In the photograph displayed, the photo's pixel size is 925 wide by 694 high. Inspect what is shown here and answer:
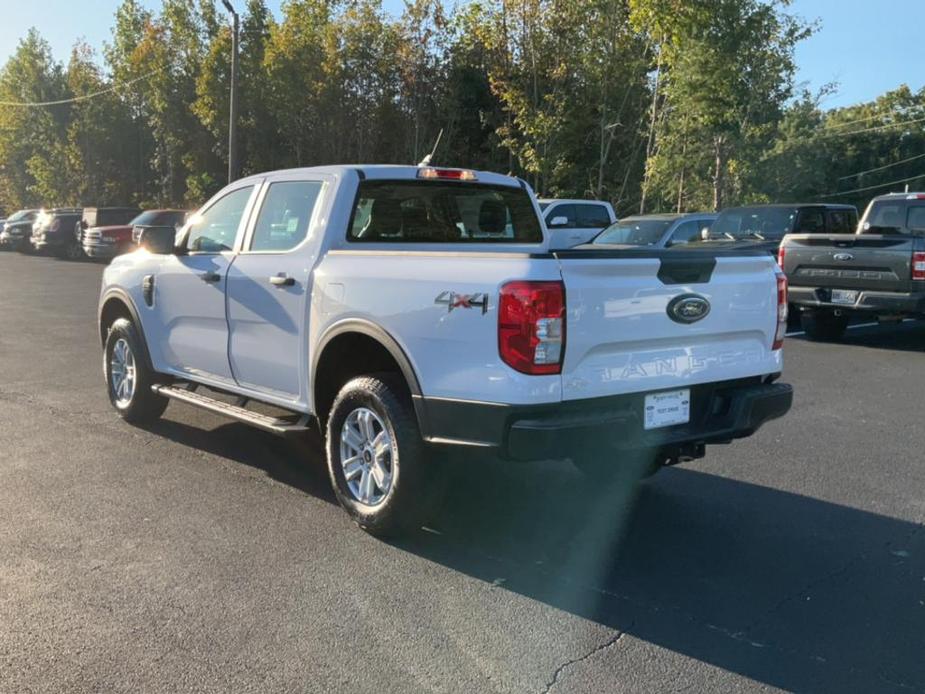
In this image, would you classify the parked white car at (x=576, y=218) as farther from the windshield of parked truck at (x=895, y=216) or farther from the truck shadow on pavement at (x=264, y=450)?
the truck shadow on pavement at (x=264, y=450)

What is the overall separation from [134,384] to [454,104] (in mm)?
23887

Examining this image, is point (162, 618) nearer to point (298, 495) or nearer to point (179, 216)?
point (298, 495)

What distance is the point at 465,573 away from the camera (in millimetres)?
4059

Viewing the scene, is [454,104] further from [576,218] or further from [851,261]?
[851,261]

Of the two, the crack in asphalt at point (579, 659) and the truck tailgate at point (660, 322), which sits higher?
the truck tailgate at point (660, 322)

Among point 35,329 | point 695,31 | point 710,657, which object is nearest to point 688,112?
point 695,31

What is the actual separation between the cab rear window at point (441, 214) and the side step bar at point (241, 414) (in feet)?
3.64

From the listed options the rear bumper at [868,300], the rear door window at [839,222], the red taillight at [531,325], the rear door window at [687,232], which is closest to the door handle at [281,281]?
the red taillight at [531,325]

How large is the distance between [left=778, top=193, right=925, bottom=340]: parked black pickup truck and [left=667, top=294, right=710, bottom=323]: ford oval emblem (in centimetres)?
708

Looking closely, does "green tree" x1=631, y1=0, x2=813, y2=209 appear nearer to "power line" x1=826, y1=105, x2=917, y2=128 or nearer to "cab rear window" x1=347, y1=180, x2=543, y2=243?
"cab rear window" x1=347, y1=180, x2=543, y2=243

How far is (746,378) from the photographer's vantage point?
4.52m

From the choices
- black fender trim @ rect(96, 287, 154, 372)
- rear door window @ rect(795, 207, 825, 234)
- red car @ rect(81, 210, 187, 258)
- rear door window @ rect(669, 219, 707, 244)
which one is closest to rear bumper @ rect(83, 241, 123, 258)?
red car @ rect(81, 210, 187, 258)

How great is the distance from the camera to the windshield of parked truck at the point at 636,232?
14461mm

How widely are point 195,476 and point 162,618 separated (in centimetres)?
198
